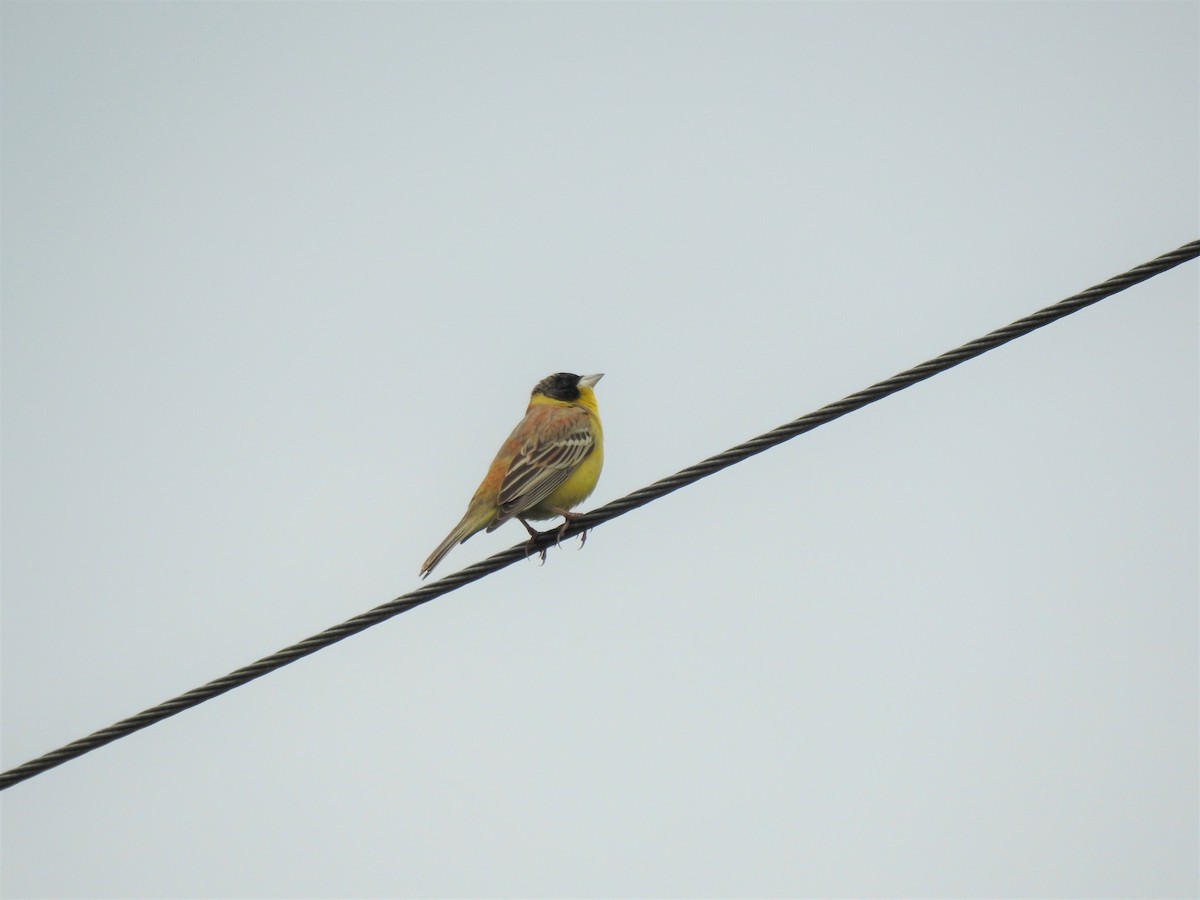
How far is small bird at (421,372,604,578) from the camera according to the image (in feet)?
29.1

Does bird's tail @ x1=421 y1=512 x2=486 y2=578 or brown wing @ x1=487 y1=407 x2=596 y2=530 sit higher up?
brown wing @ x1=487 y1=407 x2=596 y2=530

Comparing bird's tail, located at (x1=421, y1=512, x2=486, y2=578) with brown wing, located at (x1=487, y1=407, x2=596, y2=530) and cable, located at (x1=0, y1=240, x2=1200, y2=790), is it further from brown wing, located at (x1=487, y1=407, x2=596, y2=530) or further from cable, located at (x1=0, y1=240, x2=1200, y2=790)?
cable, located at (x1=0, y1=240, x2=1200, y2=790)

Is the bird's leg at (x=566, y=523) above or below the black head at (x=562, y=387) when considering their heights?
below

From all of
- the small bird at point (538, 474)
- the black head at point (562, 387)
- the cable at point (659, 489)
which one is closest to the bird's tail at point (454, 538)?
the small bird at point (538, 474)

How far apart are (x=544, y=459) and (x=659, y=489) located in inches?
125

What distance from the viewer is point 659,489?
6.23m

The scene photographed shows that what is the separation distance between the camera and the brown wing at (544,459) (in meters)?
8.90

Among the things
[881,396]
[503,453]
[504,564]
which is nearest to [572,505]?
[503,453]

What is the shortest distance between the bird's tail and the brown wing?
17 centimetres

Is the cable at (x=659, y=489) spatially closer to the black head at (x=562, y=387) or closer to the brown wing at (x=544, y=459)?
the brown wing at (x=544, y=459)

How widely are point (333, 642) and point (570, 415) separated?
4777mm

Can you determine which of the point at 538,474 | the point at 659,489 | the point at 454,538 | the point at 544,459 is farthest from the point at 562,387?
the point at 659,489

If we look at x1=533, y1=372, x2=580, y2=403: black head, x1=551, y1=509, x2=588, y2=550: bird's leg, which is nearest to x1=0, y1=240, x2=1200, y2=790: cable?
x1=551, y1=509, x2=588, y2=550: bird's leg

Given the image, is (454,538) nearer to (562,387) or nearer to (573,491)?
(573,491)
